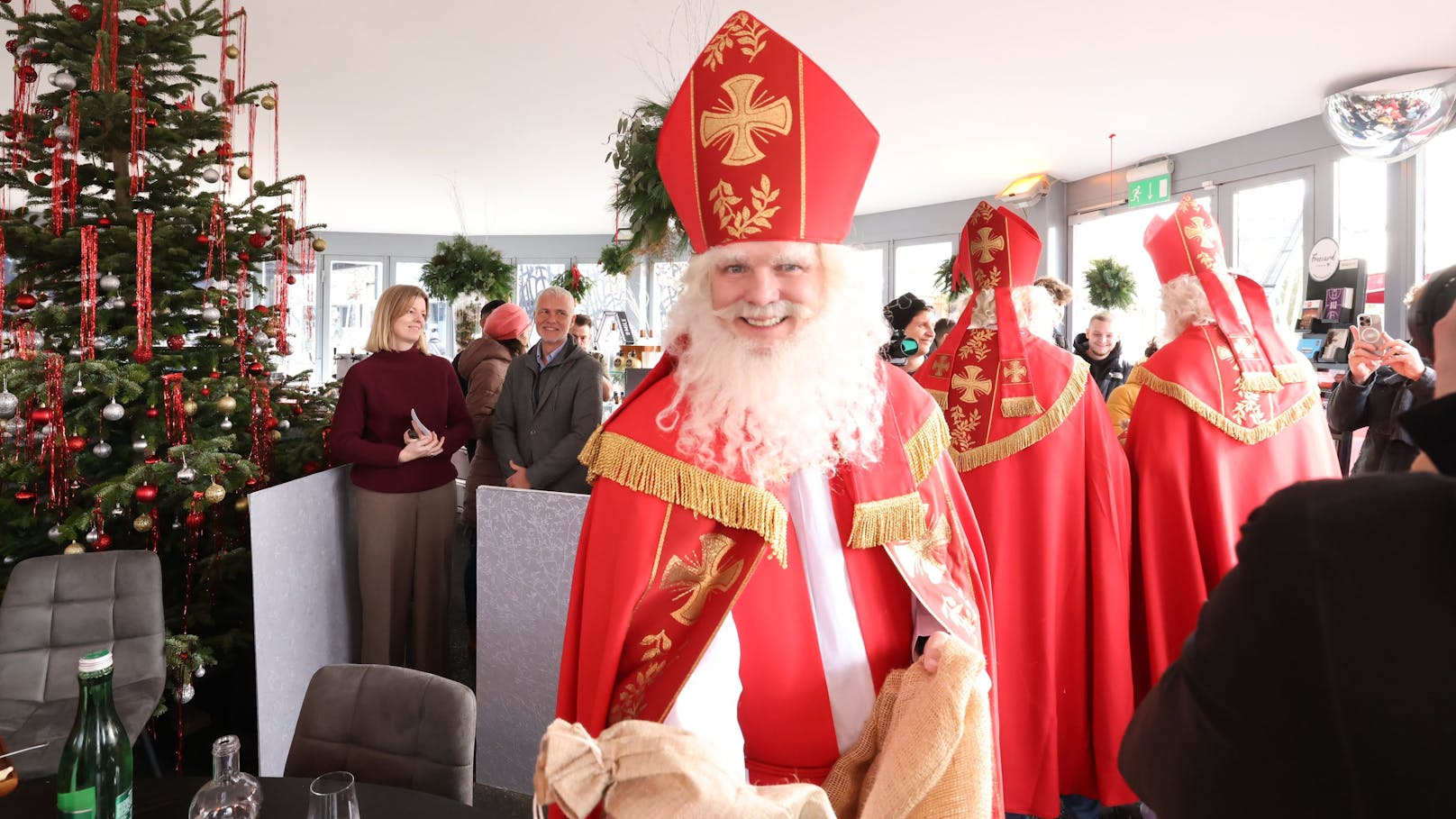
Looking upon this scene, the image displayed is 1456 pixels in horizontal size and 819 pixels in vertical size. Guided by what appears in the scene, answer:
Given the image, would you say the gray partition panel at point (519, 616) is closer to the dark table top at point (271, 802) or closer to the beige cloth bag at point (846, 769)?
the dark table top at point (271, 802)

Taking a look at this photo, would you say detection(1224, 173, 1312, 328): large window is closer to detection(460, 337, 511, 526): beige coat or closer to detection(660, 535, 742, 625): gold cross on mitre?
detection(460, 337, 511, 526): beige coat

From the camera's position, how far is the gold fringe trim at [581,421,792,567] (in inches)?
56.1

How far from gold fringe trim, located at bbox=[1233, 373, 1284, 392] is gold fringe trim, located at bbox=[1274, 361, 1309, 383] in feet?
0.10

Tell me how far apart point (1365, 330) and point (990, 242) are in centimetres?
153

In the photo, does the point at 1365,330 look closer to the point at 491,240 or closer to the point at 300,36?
the point at 300,36

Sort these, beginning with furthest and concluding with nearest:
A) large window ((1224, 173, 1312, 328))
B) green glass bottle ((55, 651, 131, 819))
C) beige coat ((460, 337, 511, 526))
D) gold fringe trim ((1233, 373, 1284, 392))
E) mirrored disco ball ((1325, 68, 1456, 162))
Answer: large window ((1224, 173, 1312, 328)) → mirrored disco ball ((1325, 68, 1456, 162)) → beige coat ((460, 337, 511, 526)) → gold fringe trim ((1233, 373, 1284, 392)) → green glass bottle ((55, 651, 131, 819))

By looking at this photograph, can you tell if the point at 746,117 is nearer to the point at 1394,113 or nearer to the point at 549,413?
the point at 549,413

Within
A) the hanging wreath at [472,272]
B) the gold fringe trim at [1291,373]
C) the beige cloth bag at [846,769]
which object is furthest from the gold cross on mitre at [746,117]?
the hanging wreath at [472,272]

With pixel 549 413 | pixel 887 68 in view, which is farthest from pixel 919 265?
pixel 549 413

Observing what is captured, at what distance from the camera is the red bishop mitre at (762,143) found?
62.3 inches

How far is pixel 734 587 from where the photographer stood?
1.41m

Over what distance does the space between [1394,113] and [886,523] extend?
7570 mm

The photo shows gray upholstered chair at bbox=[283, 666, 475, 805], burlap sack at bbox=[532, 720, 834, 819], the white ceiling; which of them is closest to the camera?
burlap sack at bbox=[532, 720, 834, 819]

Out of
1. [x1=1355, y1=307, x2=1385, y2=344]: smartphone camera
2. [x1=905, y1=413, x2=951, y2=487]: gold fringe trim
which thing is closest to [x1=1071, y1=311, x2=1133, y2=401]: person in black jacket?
[x1=1355, y1=307, x2=1385, y2=344]: smartphone camera
